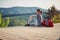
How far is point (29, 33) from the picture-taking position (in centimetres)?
190

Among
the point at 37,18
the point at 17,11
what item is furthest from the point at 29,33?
the point at 17,11

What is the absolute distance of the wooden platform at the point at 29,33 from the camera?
1860 millimetres

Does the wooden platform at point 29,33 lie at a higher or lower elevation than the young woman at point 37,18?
lower

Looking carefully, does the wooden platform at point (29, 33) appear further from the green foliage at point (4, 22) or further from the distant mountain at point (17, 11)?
the distant mountain at point (17, 11)

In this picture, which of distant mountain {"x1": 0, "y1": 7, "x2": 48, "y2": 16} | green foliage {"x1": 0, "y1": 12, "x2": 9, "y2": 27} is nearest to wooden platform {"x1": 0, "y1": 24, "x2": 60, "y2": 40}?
green foliage {"x1": 0, "y1": 12, "x2": 9, "y2": 27}

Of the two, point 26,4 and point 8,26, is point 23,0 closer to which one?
point 26,4

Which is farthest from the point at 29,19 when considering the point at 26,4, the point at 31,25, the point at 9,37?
the point at 9,37

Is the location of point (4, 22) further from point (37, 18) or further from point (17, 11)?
point (37, 18)

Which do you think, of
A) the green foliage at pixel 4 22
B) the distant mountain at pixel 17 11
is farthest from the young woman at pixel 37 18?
the green foliage at pixel 4 22

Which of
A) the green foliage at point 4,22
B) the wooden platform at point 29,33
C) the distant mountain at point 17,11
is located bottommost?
the wooden platform at point 29,33

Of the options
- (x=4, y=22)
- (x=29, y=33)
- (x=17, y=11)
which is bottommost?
(x=29, y=33)

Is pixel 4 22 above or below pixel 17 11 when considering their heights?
below

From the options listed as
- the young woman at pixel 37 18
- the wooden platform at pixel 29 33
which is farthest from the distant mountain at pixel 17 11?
the wooden platform at pixel 29 33

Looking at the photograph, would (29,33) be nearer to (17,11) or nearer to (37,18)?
(37,18)
